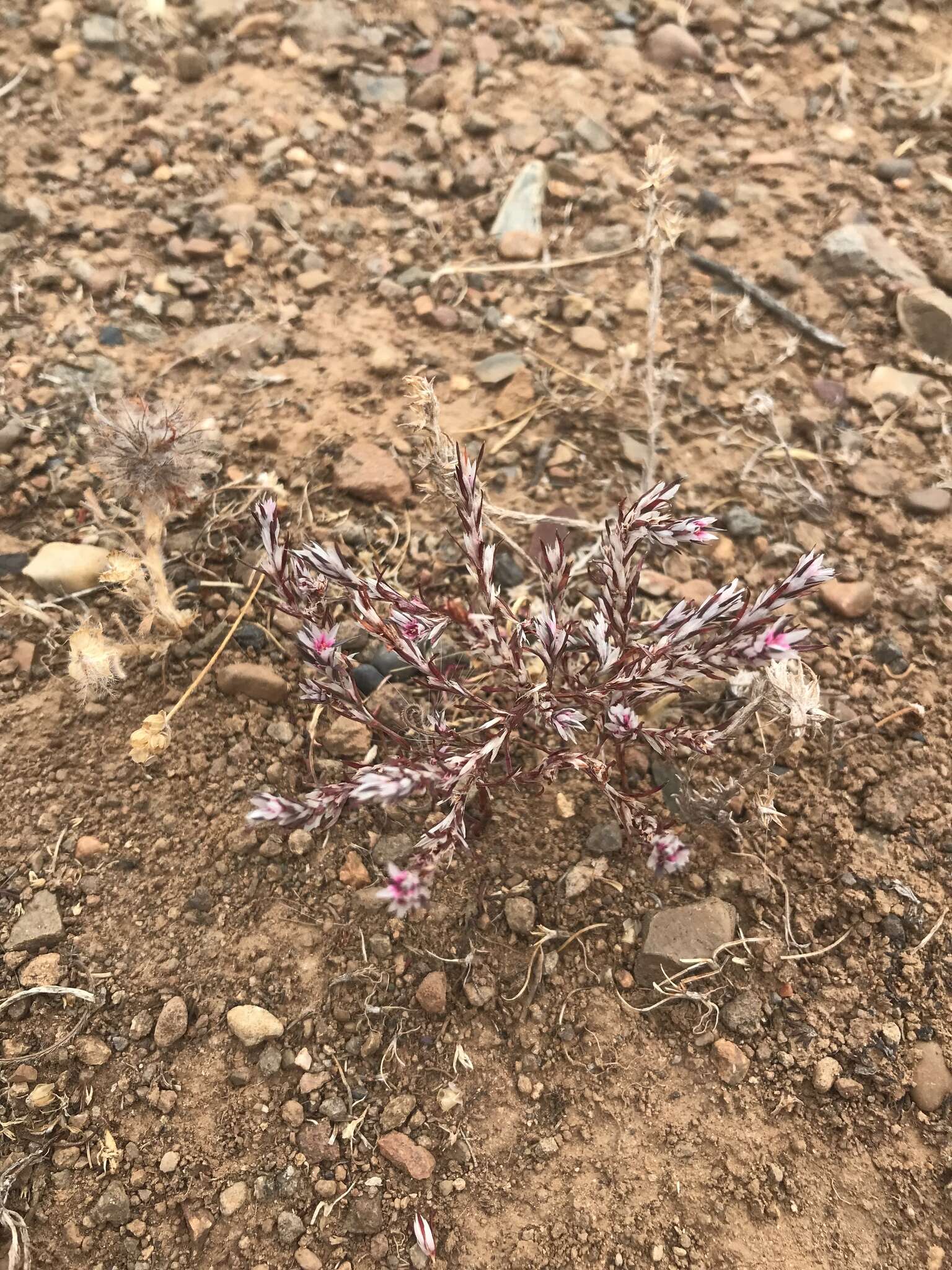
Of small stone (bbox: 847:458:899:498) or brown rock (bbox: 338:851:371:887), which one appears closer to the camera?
brown rock (bbox: 338:851:371:887)

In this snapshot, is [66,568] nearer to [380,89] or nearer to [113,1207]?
[113,1207]

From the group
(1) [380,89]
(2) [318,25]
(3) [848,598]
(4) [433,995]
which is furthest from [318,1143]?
(2) [318,25]

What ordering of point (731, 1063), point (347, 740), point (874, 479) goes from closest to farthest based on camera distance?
point (731, 1063) → point (347, 740) → point (874, 479)

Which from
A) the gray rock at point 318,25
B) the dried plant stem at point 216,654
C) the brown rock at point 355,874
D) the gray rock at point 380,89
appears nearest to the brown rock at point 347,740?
the brown rock at point 355,874

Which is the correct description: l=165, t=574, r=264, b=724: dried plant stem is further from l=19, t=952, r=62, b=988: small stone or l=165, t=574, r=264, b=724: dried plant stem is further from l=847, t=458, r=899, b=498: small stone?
l=847, t=458, r=899, b=498: small stone

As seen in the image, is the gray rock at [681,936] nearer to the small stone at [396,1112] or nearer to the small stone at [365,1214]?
the small stone at [396,1112]

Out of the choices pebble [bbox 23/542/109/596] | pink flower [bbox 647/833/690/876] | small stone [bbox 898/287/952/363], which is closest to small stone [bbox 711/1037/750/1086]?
pink flower [bbox 647/833/690/876]
